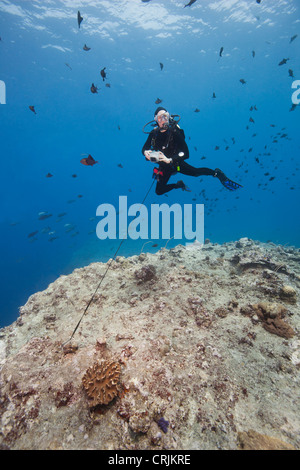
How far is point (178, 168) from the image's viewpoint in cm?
639

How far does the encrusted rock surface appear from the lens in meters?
2.37

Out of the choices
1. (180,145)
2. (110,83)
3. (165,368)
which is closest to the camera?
(165,368)

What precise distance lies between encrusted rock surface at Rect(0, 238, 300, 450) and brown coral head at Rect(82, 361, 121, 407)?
12 cm

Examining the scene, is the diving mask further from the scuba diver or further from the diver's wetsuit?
the diver's wetsuit

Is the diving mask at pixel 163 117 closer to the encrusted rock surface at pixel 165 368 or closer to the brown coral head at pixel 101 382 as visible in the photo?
the encrusted rock surface at pixel 165 368

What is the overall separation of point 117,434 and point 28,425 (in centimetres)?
116

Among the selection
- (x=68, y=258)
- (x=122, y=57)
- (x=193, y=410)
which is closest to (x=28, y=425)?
(x=193, y=410)

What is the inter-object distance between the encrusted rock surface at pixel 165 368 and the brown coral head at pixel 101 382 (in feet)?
0.40

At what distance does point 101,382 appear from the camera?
266 cm

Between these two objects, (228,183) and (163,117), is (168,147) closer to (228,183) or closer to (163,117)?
(163,117)

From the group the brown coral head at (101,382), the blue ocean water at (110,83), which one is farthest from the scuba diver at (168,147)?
the brown coral head at (101,382)

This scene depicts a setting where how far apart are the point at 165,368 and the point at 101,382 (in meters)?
0.93

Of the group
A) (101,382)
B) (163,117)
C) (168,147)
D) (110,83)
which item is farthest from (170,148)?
(110,83)

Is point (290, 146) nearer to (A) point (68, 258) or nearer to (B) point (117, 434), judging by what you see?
(A) point (68, 258)
